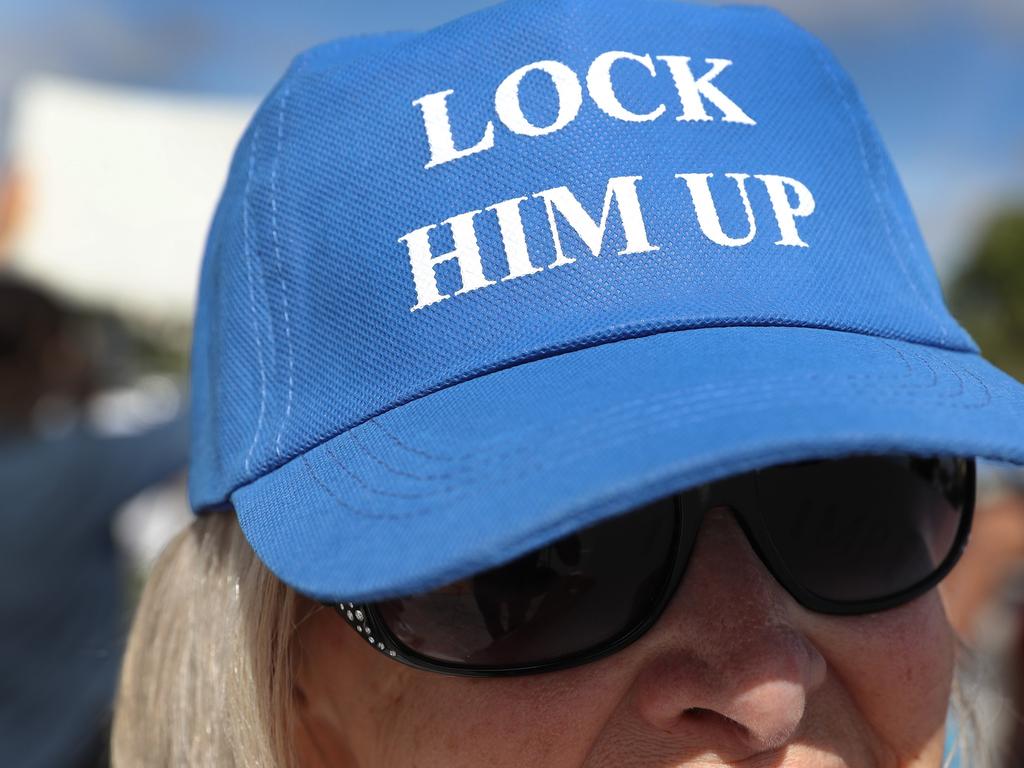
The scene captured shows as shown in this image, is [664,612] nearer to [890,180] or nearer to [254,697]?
[254,697]

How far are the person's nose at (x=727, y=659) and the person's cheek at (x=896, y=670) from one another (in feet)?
0.16

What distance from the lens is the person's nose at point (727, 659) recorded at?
884 mm

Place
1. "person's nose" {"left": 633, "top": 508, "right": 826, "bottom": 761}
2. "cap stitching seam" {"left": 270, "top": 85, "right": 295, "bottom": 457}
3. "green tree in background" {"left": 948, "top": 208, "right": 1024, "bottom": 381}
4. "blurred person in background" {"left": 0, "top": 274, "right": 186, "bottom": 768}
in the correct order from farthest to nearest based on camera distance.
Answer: "green tree in background" {"left": 948, "top": 208, "right": 1024, "bottom": 381}
"blurred person in background" {"left": 0, "top": 274, "right": 186, "bottom": 768}
"cap stitching seam" {"left": 270, "top": 85, "right": 295, "bottom": 457}
"person's nose" {"left": 633, "top": 508, "right": 826, "bottom": 761}

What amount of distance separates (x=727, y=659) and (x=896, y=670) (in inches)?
8.5

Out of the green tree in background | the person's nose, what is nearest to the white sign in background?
the person's nose

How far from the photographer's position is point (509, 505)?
804mm

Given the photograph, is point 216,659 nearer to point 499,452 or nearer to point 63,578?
point 499,452

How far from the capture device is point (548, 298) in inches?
36.2

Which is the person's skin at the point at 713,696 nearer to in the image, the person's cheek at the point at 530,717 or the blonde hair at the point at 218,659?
the person's cheek at the point at 530,717

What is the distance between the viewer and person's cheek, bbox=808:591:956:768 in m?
0.98

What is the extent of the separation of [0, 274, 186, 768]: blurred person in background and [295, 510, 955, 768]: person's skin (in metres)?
1.73

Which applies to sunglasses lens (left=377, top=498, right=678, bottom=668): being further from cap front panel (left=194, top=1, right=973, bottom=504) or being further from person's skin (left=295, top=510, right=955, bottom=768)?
cap front panel (left=194, top=1, right=973, bottom=504)

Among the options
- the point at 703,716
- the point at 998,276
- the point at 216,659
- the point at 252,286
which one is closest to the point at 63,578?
the point at 216,659

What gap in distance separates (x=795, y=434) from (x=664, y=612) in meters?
0.23
